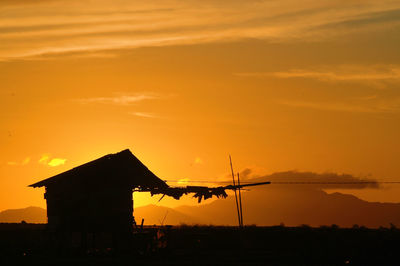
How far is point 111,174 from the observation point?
1976 inches

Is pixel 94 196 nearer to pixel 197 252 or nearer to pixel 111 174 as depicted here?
pixel 111 174

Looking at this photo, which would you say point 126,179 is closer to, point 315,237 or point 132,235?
point 132,235

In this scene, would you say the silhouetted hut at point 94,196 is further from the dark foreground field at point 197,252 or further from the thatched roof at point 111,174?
the dark foreground field at point 197,252

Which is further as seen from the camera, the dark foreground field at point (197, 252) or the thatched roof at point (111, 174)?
the thatched roof at point (111, 174)

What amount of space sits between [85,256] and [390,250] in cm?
2281

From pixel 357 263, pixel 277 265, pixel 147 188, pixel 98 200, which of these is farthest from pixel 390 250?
pixel 98 200

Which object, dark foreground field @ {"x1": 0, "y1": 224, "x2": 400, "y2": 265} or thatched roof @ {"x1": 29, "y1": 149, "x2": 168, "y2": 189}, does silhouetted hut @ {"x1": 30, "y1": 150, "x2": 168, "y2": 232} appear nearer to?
thatched roof @ {"x1": 29, "y1": 149, "x2": 168, "y2": 189}

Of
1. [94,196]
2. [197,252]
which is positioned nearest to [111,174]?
[94,196]

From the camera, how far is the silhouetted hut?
1945 inches

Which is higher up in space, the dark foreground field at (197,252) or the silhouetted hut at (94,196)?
the silhouetted hut at (94,196)

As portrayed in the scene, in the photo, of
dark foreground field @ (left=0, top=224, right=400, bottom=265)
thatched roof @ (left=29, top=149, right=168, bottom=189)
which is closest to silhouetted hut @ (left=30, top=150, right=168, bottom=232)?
thatched roof @ (left=29, top=149, right=168, bottom=189)

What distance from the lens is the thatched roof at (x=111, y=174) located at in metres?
49.4

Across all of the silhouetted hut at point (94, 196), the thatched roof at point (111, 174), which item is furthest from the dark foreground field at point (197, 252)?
the thatched roof at point (111, 174)

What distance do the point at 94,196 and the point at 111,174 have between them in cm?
207
